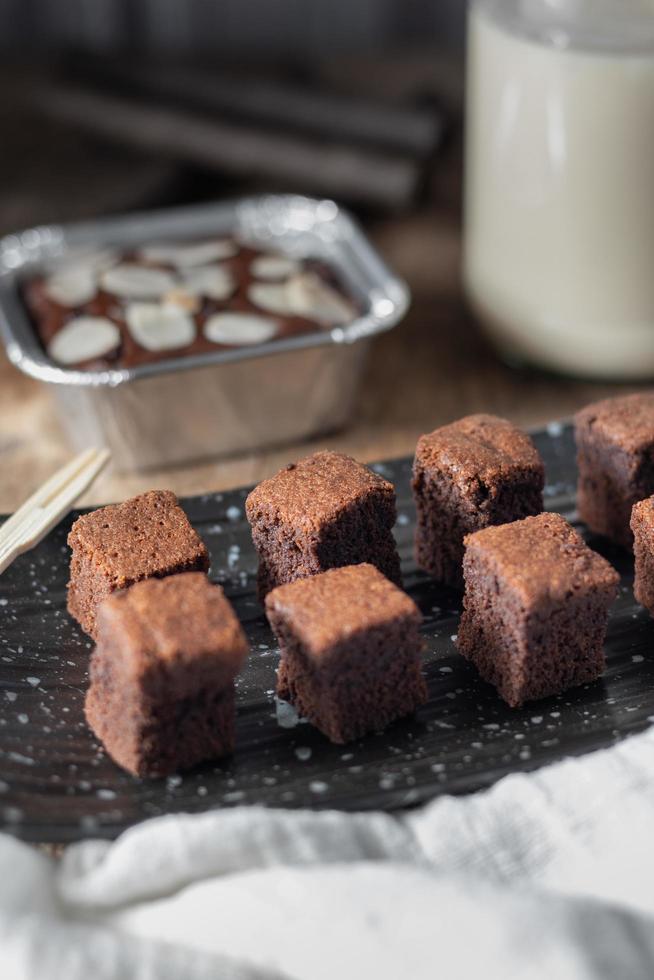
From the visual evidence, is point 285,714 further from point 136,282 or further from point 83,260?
point 83,260

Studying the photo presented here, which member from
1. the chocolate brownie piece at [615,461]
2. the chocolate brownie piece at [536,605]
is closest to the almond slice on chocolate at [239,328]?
the chocolate brownie piece at [615,461]

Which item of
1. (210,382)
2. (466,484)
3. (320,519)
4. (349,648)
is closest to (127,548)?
(320,519)

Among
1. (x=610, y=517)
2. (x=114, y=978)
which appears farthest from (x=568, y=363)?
(x=114, y=978)

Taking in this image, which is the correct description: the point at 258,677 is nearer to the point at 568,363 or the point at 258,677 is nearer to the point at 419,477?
the point at 419,477

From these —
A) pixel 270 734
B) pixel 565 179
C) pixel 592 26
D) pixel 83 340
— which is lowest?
pixel 270 734

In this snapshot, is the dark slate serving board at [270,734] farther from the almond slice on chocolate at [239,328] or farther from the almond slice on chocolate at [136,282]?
the almond slice on chocolate at [136,282]

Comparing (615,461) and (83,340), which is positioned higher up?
(83,340)

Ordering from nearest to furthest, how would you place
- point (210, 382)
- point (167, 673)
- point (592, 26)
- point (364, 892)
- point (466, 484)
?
point (364, 892) < point (167, 673) < point (466, 484) < point (592, 26) < point (210, 382)

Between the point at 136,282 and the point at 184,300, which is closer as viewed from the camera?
the point at 184,300

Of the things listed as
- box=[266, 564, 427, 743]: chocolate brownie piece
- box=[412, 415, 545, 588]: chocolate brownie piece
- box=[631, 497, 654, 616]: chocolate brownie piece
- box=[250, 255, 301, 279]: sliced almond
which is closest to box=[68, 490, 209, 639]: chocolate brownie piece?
box=[266, 564, 427, 743]: chocolate brownie piece
